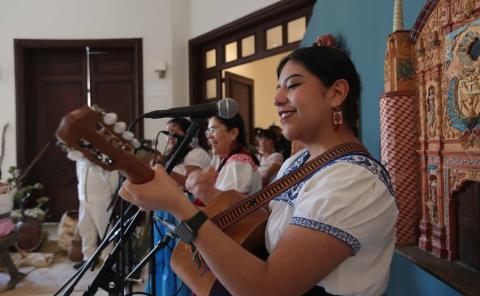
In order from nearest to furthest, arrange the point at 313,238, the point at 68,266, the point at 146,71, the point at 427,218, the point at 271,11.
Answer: the point at 313,238, the point at 427,218, the point at 68,266, the point at 271,11, the point at 146,71

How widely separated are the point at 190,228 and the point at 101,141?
23 cm

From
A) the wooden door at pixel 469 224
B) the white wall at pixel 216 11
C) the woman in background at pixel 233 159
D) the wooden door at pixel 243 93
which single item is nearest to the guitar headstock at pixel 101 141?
the woman in background at pixel 233 159

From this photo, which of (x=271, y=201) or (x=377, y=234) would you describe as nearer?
(x=377, y=234)

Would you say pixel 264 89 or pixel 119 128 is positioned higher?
pixel 264 89

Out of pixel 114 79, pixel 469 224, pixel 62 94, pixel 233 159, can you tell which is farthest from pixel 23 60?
pixel 469 224

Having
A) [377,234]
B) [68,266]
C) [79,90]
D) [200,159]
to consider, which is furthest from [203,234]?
[79,90]

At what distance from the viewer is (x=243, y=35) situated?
15.5ft

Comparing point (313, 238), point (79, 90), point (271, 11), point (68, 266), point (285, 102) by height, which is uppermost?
point (271, 11)

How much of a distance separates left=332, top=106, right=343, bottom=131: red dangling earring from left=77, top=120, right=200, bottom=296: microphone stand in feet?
1.26

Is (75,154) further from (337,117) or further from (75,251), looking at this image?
(75,251)

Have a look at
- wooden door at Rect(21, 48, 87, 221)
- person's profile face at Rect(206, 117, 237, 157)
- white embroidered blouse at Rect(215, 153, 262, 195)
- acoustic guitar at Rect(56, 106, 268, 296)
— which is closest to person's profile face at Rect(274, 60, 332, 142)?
acoustic guitar at Rect(56, 106, 268, 296)

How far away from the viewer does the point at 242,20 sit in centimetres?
447

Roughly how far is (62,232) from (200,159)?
2.10m

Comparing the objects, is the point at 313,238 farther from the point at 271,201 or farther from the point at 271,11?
the point at 271,11
